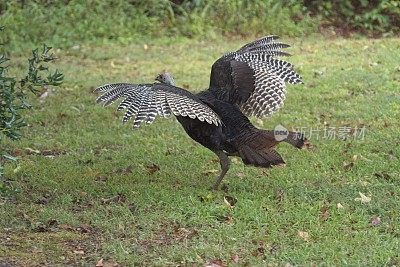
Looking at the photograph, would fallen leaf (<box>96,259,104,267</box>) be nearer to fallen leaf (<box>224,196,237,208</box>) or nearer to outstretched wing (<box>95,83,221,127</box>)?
outstretched wing (<box>95,83,221,127</box>)

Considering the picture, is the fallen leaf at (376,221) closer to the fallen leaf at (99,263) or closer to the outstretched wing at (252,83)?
the outstretched wing at (252,83)

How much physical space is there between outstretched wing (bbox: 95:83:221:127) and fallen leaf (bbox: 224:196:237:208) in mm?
614

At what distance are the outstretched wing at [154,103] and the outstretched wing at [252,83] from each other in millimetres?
613

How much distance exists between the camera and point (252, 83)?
7281mm

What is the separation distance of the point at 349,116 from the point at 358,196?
2.90m

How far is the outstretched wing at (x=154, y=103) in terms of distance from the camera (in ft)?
20.4

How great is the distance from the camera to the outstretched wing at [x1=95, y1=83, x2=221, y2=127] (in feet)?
20.4

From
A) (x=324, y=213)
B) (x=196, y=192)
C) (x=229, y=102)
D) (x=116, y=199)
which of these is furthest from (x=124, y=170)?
(x=324, y=213)

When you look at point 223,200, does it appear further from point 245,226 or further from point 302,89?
point 302,89

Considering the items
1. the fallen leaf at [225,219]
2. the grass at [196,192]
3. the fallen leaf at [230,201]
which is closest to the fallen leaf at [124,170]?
the grass at [196,192]

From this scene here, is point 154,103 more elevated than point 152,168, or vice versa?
point 154,103

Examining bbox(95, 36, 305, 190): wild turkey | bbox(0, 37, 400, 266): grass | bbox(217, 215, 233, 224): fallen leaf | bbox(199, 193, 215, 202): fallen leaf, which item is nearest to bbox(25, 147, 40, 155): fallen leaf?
bbox(0, 37, 400, 266): grass

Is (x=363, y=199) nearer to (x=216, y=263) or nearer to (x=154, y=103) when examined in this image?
(x=216, y=263)

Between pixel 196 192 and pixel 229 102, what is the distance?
0.84 m
